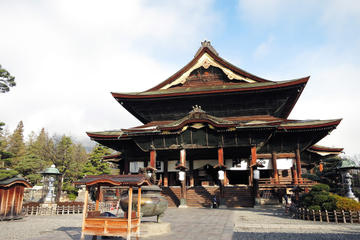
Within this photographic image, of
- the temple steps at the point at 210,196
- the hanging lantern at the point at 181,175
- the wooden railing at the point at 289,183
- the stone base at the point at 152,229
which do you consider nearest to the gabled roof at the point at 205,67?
the hanging lantern at the point at 181,175

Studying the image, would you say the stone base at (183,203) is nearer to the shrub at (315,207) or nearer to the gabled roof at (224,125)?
the gabled roof at (224,125)

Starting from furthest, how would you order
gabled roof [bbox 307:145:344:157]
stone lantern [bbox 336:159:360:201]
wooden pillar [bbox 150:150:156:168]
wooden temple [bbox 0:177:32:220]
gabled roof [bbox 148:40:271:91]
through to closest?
gabled roof [bbox 148:40:271:91] → gabled roof [bbox 307:145:344:157] → wooden pillar [bbox 150:150:156:168] → stone lantern [bbox 336:159:360:201] → wooden temple [bbox 0:177:32:220]

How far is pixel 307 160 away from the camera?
26.5 meters

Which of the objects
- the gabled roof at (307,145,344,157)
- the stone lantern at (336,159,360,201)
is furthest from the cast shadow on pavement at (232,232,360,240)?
the gabled roof at (307,145,344,157)

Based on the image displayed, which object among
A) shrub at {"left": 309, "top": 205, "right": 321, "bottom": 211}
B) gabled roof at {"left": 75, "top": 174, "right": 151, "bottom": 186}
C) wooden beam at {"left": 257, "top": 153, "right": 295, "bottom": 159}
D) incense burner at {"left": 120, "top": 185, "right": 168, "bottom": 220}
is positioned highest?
wooden beam at {"left": 257, "top": 153, "right": 295, "bottom": 159}

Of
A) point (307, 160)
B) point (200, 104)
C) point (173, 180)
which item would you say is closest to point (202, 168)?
point (173, 180)

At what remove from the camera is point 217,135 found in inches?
934

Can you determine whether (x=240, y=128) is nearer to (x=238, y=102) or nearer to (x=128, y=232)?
(x=238, y=102)

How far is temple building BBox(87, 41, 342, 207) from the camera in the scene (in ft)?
74.5

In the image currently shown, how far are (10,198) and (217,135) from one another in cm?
1672

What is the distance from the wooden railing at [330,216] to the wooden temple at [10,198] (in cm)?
1771

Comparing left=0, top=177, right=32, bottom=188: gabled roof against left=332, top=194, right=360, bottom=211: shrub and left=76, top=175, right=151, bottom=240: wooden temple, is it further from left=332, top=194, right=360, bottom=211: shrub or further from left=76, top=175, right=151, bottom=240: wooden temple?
left=332, top=194, right=360, bottom=211: shrub

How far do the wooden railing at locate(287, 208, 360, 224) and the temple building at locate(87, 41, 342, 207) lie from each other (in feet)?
20.7

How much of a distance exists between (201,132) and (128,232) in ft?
54.3
